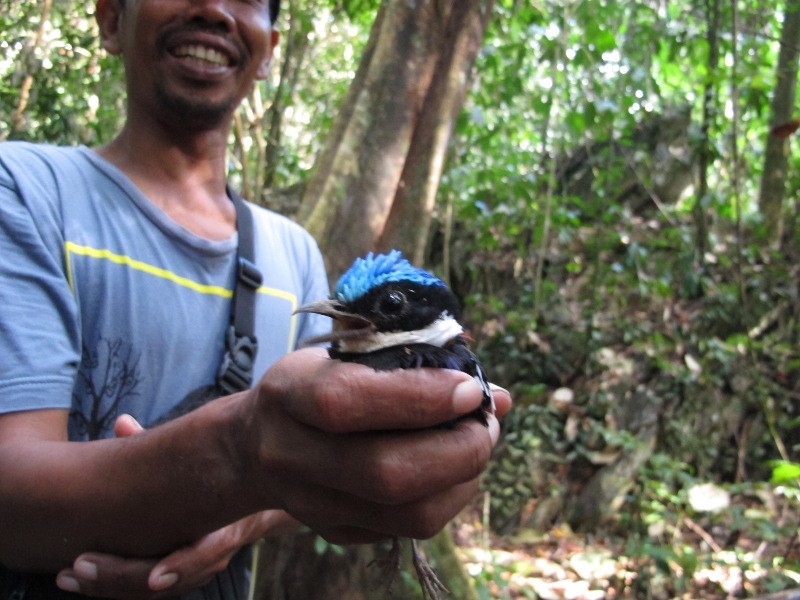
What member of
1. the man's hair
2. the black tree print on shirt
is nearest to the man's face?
the man's hair

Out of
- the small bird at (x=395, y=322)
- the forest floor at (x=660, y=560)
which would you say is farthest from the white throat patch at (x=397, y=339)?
the forest floor at (x=660, y=560)

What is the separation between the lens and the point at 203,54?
221 centimetres

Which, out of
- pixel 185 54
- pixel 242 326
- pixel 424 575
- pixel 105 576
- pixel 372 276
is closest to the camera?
pixel 105 576

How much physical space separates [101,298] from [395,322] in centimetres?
89

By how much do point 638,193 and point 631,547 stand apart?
657cm

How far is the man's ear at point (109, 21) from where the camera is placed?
7.80ft

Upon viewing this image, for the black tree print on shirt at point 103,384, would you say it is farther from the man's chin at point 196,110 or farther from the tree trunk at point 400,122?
the tree trunk at point 400,122

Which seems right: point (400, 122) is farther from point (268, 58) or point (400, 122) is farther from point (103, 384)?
point (103, 384)

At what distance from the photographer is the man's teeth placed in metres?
2.19

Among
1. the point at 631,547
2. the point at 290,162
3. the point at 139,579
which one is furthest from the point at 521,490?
the point at 139,579

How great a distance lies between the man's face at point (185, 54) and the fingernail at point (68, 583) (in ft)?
4.90

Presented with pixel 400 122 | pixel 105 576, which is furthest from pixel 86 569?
pixel 400 122

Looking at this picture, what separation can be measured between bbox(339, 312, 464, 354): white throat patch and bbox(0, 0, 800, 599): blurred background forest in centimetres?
194

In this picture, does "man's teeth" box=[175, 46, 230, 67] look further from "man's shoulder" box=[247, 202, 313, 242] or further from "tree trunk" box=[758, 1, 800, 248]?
"tree trunk" box=[758, 1, 800, 248]
